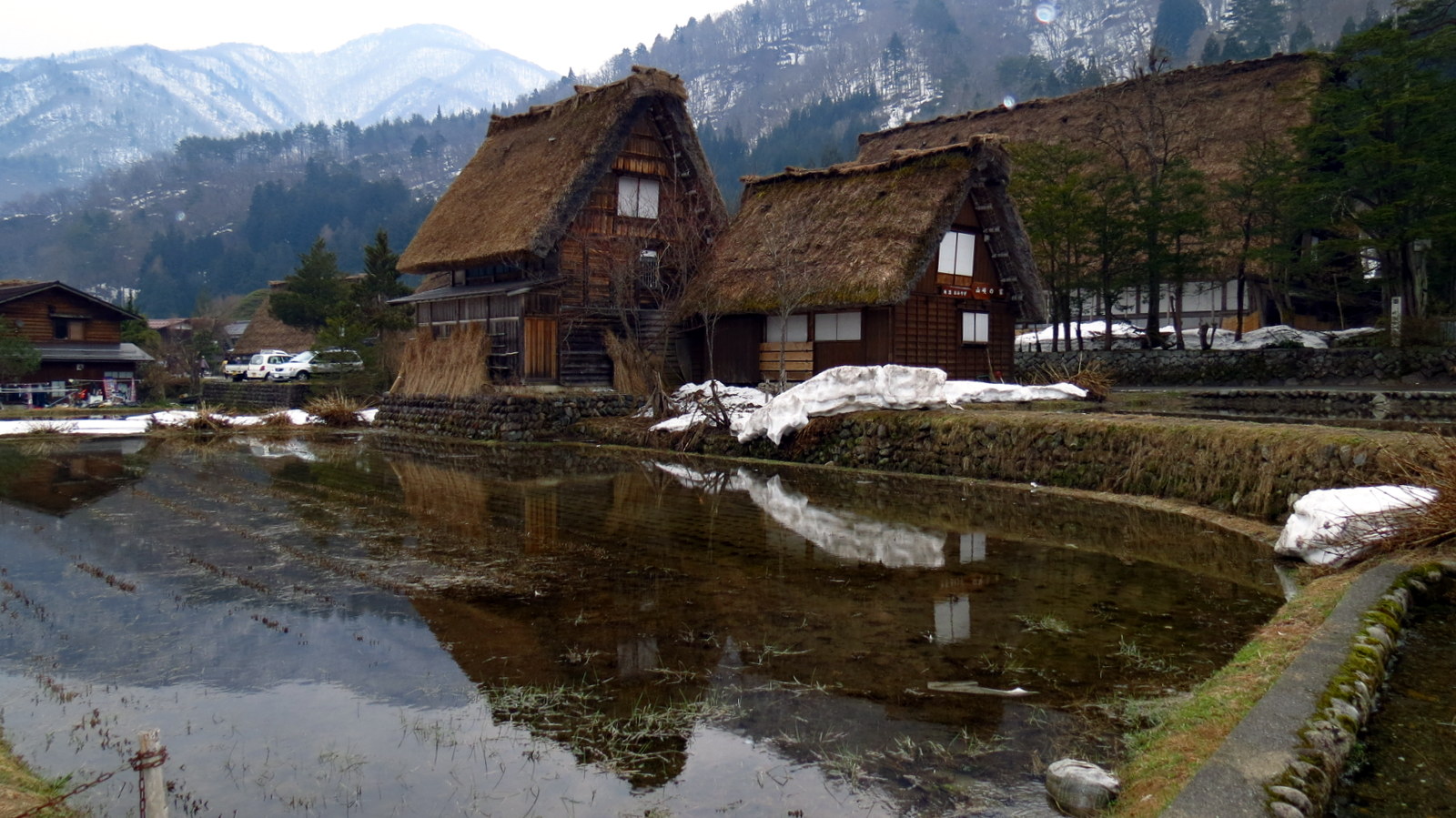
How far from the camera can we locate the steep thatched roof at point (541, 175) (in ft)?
73.5

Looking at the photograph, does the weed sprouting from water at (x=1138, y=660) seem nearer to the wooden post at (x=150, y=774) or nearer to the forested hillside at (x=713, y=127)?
the wooden post at (x=150, y=774)

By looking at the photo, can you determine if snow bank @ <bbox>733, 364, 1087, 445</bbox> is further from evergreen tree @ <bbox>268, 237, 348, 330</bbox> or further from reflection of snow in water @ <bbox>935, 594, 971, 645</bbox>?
evergreen tree @ <bbox>268, 237, 348, 330</bbox>

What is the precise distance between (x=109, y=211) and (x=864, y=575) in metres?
122

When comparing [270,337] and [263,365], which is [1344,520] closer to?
[263,365]

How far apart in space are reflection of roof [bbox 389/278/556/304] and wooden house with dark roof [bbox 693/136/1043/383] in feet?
13.8

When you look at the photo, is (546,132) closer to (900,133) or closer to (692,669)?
(900,133)

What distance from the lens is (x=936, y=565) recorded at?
8.76 meters

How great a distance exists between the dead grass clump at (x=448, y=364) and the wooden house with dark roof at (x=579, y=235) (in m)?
0.32

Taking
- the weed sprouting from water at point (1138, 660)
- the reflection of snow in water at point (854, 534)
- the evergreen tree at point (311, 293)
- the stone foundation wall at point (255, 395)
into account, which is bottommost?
the weed sprouting from water at point (1138, 660)

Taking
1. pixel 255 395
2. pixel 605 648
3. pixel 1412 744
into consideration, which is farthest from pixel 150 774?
pixel 255 395

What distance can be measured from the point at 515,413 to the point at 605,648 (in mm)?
15847

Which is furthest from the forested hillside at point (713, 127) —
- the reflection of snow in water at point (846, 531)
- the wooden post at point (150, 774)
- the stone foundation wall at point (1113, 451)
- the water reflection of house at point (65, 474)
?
the wooden post at point (150, 774)

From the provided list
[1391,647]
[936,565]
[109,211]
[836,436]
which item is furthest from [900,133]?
[109,211]

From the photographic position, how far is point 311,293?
4144 cm
